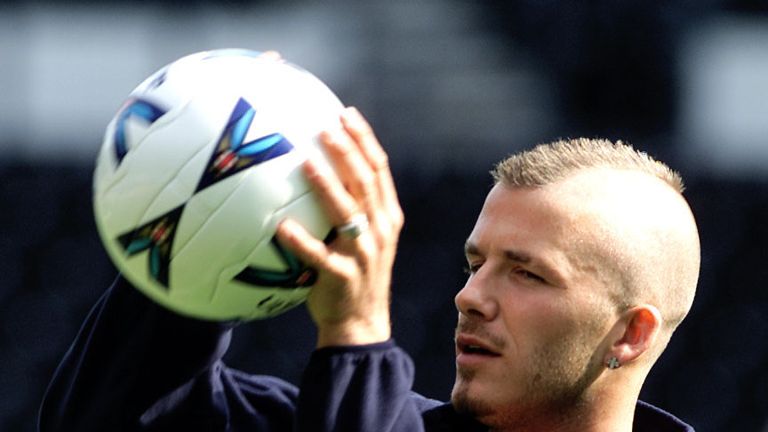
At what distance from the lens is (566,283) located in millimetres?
1895

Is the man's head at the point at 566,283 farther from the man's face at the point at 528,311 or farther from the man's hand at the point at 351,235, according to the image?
the man's hand at the point at 351,235

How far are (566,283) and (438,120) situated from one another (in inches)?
60.0

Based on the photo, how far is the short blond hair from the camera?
1944mm

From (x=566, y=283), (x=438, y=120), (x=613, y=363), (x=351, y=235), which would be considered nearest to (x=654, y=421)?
(x=613, y=363)

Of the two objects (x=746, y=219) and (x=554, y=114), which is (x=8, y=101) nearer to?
(x=554, y=114)

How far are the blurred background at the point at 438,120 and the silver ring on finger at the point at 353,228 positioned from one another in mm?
1621

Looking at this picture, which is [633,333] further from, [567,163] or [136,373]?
[136,373]

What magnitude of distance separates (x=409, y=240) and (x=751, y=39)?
871 millimetres

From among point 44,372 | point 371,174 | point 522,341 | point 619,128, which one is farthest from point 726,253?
point 371,174

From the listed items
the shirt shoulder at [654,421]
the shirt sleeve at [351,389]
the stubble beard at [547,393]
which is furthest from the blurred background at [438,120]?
the shirt sleeve at [351,389]

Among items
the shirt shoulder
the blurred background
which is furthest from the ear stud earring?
the blurred background

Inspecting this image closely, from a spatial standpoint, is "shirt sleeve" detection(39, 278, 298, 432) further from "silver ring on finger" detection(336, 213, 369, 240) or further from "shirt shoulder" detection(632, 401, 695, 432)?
"shirt shoulder" detection(632, 401, 695, 432)

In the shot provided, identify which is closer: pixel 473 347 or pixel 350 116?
pixel 350 116

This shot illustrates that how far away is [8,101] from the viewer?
10.7 feet
